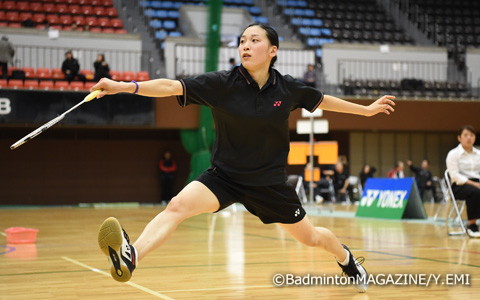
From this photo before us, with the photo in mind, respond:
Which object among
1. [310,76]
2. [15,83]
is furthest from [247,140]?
[310,76]

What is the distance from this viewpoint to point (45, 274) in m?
6.36

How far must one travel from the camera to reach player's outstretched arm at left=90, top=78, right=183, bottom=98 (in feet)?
12.9

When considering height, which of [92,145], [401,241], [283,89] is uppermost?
[283,89]

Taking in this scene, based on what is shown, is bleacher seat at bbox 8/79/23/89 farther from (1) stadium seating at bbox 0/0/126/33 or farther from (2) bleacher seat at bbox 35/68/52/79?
(1) stadium seating at bbox 0/0/126/33

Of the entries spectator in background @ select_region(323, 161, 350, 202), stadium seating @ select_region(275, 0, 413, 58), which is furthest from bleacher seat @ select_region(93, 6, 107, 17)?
spectator in background @ select_region(323, 161, 350, 202)

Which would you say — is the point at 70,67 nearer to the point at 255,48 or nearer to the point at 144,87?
the point at 255,48

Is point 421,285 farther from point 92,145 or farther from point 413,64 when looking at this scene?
point 413,64

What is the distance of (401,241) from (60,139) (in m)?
14.8

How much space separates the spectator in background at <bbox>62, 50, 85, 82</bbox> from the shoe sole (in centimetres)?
1625

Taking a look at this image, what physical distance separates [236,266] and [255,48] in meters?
2.87

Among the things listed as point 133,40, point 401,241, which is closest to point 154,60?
point 133,40

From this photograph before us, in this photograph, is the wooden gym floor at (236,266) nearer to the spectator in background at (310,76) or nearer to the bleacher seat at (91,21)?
the spectator in background at (310,76)

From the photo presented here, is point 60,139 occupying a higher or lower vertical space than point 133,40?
lower

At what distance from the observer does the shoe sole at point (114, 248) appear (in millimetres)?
4102
